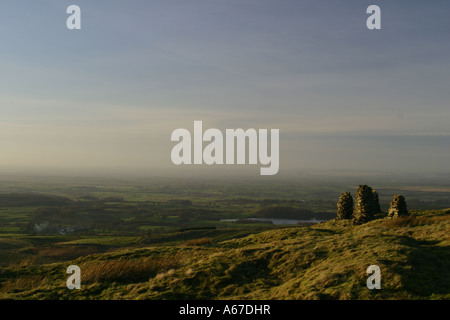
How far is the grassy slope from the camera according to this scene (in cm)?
1106

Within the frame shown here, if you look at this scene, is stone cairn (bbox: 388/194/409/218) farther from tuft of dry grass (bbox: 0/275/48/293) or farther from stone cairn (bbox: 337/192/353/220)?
tuft of dry grass (bbox: 0/275/48/293)

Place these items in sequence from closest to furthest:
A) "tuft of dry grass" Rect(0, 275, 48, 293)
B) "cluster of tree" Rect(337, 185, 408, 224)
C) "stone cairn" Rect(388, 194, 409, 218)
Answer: "tuft of dry grass" Rect(0, 275, 48, 293)
"stone cairn" Rect(388, 194, 409, 218)
"cluster of tree" Rect(337, 185, 408, 224)

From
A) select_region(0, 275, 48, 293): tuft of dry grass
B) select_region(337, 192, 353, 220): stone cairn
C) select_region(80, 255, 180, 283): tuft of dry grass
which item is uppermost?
select_region(337, 192, 353, 220): stone cairn

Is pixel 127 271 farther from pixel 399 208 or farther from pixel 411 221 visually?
pixel 399 208

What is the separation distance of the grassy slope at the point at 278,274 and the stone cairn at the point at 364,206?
8.07m

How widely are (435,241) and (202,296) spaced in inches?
498

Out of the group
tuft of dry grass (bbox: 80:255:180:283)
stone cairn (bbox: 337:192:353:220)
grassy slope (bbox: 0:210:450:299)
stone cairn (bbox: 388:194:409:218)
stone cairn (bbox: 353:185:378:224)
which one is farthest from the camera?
stone cairn (bbox: 337:192:353:220)

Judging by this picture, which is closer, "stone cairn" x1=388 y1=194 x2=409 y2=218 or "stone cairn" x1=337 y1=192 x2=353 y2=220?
"stone cairn" x1=388 y1=194 x2=409 y2=218

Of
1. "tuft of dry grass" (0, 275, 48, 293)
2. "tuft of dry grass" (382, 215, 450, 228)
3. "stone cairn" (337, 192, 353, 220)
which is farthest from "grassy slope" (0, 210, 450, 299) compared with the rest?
"stone cairn" (337, 192, 353, 220)

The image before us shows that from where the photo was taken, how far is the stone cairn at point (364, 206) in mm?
27281

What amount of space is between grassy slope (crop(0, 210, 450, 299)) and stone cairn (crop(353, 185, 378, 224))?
8.07 m

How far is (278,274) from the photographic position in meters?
13.9

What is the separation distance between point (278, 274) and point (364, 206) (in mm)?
16881
